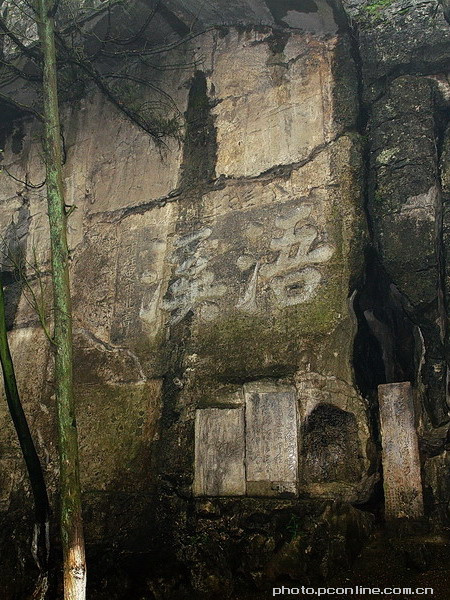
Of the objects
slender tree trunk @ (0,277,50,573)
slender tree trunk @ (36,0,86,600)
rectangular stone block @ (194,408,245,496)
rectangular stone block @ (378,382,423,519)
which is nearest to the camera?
slender tree trunk @ (36,0,86,600)

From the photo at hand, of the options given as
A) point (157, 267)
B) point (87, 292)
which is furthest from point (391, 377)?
point (87, 292)

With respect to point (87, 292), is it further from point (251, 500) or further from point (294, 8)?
point (294, 8)

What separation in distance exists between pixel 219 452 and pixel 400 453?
3.82 feet

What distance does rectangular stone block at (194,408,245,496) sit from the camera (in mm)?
3871

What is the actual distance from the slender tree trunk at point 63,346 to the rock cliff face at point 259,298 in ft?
2.39

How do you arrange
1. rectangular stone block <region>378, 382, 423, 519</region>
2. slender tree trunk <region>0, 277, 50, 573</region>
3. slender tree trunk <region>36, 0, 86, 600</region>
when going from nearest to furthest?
slender tree trunk <region>36, 0, 86, 600</region> < rectangular stone block <region>378, 382, 423, 519</region> < slender tree trunk <region>0, 277, 50, 573</region>

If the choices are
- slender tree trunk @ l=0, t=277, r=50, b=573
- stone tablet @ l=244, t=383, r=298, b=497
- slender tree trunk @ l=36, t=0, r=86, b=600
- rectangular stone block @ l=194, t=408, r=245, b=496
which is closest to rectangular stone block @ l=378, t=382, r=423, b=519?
stone tablet @ l=244, t=383, r=298, b=497

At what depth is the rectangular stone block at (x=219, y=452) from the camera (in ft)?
12.7

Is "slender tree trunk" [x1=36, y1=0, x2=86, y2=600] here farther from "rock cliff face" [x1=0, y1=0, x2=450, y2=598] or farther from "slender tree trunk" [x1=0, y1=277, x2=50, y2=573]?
"rock cliff face" [x1=0, y1=0, x2=450, y2=598]

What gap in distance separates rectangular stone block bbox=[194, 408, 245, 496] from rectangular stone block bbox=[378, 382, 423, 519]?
3.00 ft

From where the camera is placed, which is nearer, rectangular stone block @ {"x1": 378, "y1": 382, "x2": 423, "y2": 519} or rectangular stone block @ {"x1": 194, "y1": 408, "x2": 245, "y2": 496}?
rectangular stone block @ {"x1": 378, "y1": 382, "x2": 423, "y2": 519}

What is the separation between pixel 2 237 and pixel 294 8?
11.2 ft

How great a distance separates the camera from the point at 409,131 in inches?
168

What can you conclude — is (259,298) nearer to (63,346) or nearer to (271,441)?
(271,441)
